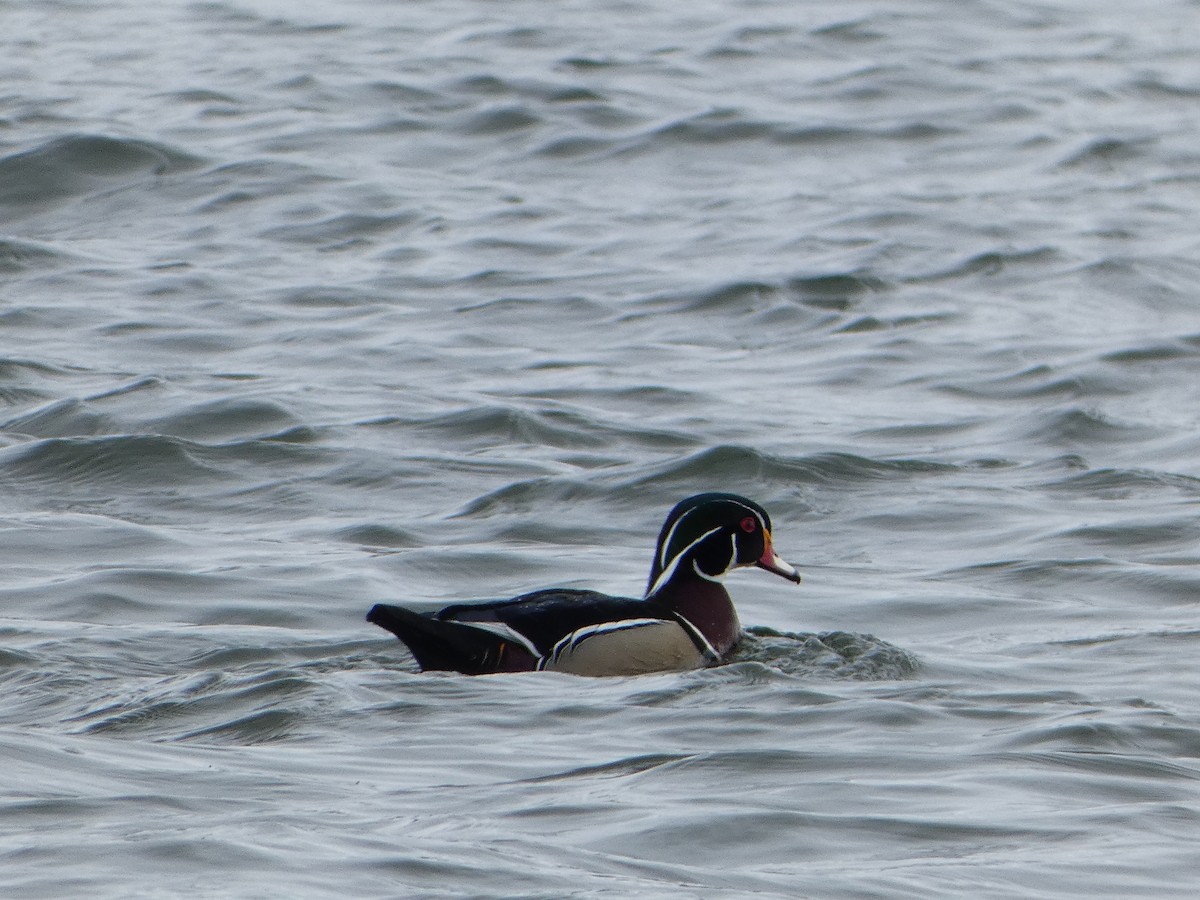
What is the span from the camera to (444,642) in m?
8.34

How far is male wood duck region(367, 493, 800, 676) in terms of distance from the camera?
8383mm

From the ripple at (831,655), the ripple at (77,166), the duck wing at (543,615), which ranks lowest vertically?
the ripple at (77,166)

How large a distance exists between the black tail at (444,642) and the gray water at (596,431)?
110mm

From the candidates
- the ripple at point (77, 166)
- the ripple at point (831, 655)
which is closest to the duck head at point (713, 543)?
the ripple at point (831, 655)

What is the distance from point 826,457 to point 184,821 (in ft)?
22.9

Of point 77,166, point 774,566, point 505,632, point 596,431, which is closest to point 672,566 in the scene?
point 774,566

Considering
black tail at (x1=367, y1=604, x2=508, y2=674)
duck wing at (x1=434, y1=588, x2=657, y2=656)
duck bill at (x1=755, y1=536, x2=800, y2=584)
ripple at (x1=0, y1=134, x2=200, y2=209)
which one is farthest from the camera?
ripple at (x1=0, y1=134, x2=200, y2=209)

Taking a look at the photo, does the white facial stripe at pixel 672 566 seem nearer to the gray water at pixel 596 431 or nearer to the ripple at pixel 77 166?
the gray water at pixel 596 431

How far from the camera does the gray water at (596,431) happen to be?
625 centimetres

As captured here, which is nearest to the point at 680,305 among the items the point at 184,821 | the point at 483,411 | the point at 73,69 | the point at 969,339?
the point at 969,339

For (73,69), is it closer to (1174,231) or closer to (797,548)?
(1174,231)

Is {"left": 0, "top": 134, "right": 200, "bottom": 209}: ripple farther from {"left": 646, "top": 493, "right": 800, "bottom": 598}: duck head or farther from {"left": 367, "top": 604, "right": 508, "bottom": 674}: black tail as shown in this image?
{"left": 367, "top": 604, "right": 508, "bottom": 674}: black tail

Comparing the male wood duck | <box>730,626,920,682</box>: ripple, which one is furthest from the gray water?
the male wood duck

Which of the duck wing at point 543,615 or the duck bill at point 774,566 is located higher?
the duck wing at point 543,615
